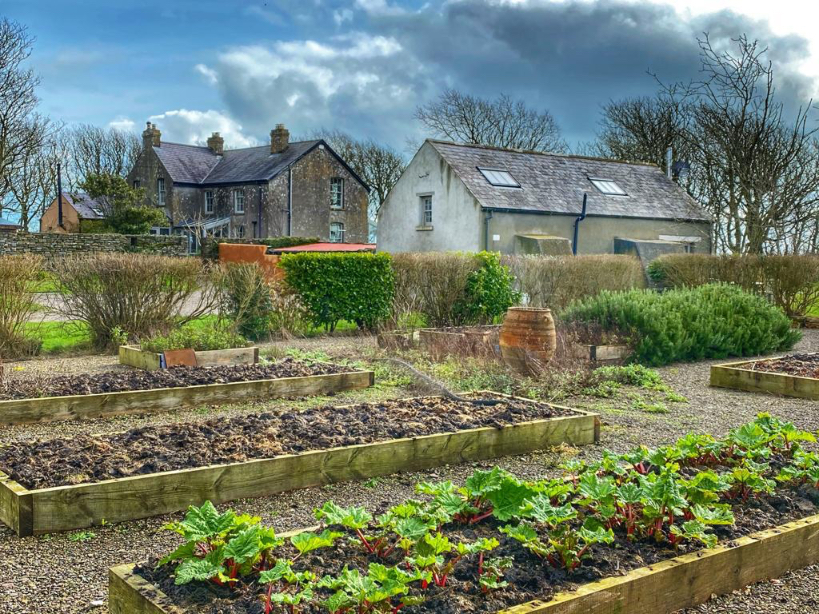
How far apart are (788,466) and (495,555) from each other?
250 cm

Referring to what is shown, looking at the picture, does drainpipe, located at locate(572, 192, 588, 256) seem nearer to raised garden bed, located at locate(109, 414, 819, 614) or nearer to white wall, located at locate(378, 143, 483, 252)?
white wall, located at locate(378, 143, 483, 252)

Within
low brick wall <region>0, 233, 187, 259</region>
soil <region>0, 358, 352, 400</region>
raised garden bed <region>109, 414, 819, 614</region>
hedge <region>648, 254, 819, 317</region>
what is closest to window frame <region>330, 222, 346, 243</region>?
low brick wall <region>0, 233, 187, 259</region>

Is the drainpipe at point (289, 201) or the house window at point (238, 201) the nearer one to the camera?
the drainpipe at point (289, 201)

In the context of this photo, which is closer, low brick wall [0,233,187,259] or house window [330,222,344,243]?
low brick wall [0,233,187,259]

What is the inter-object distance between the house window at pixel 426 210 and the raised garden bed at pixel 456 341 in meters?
17.5

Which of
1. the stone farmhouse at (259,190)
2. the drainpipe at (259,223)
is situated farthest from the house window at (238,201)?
the drainpipe at (259,223)

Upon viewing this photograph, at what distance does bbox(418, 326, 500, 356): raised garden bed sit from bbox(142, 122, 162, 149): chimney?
130ft

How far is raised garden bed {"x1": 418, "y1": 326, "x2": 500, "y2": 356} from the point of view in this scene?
1162 cm

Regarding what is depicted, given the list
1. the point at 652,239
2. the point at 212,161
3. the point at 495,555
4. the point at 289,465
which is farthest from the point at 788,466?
the point at 212,161

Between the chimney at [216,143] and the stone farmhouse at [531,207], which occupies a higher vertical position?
the chimney at [216,143]

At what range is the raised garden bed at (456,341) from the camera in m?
11.6

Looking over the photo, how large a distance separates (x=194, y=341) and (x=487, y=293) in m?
6.89

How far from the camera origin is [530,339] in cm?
1037

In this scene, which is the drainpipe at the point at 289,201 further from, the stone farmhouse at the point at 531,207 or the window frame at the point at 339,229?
the stone farmhouse at the point at 531,207
